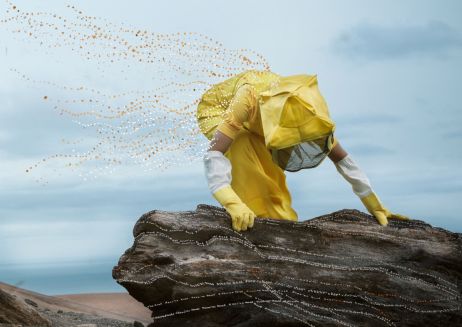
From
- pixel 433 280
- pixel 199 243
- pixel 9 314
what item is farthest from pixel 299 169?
pixel 9 314

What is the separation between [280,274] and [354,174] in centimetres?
125

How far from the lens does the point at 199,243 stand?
20.3ft

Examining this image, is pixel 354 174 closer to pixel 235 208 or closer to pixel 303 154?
pixel 303 154

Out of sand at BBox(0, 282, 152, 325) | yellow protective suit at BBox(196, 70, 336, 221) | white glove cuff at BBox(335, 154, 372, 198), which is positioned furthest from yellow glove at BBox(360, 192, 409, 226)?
sand at BBox(0, 282, 152, 325)

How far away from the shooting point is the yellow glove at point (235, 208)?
6.09m

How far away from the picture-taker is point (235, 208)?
20.1 ft

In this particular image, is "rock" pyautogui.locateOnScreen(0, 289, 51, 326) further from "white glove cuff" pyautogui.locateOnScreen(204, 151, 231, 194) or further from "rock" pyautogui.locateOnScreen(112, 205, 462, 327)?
"white glove cuff" pyautogui.locateOnScreen(204, 151, 231, 194)

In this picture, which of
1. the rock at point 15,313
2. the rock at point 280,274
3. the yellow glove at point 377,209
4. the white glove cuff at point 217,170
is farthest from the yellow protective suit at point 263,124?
the rock at point 15,313

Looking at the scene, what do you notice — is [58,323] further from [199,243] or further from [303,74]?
[303,74]

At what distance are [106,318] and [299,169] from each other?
3614 millimetres

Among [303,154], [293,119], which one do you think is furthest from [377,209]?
[293,119]

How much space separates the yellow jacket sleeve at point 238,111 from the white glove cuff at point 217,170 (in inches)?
8.6

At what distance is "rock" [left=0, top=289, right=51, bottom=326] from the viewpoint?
6.64 m

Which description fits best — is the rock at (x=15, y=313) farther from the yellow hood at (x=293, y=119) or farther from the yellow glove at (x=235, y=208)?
the yellow hood at (x=293, y=119)
